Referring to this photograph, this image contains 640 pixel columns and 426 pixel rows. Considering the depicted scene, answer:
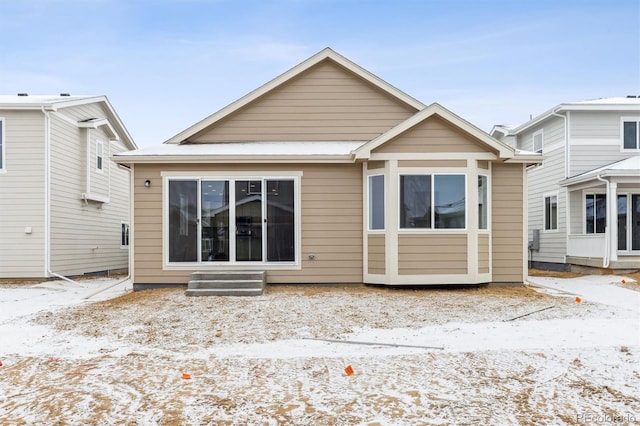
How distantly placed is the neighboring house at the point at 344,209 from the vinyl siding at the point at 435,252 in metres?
0.02

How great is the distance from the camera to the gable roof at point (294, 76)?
11.3m

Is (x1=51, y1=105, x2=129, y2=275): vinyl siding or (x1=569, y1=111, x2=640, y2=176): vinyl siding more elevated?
(x1=569, y1=111, x2=640, y2=176): vinyl siding

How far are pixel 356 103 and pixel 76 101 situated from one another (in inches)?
370

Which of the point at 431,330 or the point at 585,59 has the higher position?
the point at 585,59

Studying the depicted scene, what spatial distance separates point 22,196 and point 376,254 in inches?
421

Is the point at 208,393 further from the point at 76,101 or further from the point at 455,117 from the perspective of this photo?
the point at 76,101

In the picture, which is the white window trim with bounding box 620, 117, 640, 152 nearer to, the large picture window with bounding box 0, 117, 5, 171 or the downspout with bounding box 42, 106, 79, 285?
the downspout with bounding box 42, 106, 79, 285

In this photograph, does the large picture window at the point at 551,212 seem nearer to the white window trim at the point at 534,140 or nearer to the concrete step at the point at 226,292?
the white window trim at the point at 534,140

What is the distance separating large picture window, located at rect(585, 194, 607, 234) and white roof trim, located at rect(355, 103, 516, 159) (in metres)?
7.27

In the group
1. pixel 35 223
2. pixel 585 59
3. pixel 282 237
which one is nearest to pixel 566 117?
pixel 585 59

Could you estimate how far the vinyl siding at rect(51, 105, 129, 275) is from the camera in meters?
13.8

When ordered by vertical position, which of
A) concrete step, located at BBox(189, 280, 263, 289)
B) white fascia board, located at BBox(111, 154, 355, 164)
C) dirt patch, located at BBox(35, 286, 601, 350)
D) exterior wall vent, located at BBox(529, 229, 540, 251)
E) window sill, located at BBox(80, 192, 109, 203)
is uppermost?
white fascia board, located at BBox(111, 154, 355, 164)

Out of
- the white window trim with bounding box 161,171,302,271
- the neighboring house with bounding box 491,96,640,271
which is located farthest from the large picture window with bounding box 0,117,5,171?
the neighboring house with bounding box 491,96,640,271

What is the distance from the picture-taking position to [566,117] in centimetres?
1508
